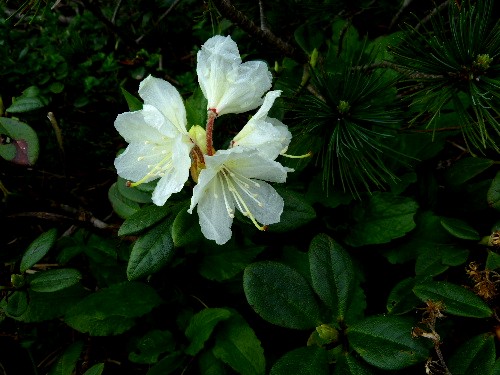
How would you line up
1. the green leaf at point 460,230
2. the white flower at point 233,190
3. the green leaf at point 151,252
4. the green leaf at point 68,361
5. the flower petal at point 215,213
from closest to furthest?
the white flower at point 233,190 < the flower petal at point 215,213 < the green leaf at point 151,252 < the green leaf at point 460,230 < the green leaf at point 68,361

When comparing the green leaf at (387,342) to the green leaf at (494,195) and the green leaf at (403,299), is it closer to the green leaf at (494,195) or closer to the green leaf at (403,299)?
the green leaf at (403,299)

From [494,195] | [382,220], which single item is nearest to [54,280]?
[382,220]

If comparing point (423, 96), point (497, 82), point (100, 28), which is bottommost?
point (100, 28)

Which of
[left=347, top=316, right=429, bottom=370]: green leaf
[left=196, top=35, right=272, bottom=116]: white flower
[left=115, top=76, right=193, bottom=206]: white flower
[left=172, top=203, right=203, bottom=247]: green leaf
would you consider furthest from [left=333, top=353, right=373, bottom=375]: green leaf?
[left=196, top=35, right=272, bottom=116]: white flower

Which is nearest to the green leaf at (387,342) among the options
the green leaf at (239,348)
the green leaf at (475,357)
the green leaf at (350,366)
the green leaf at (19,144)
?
the green leaf at (350,366)

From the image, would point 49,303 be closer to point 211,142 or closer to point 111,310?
point 111,310

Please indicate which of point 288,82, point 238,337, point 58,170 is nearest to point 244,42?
point 288,82

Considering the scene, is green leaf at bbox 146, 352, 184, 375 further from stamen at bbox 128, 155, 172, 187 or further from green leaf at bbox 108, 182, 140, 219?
stamen at bbox 128, 155, 172, 187

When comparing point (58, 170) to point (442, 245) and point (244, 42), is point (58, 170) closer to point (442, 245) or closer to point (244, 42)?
point (244, 42)
